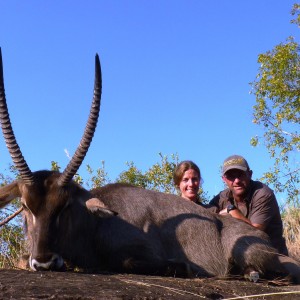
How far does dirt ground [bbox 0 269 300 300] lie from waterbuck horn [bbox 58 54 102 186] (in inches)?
58.7

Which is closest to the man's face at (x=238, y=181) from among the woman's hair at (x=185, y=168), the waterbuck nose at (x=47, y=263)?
the woman's hair at (x=185, y=168)

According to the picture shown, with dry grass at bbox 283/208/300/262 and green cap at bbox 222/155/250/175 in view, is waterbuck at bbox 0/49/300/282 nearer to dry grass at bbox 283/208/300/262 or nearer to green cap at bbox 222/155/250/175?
green cap at bbox 222/155/250/175

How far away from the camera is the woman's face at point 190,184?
8.40m

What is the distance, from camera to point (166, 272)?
585 centimetres

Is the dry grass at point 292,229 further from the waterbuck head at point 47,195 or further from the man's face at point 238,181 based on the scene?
the waterbuck head at point 47,195

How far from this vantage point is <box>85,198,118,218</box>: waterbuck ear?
5.86 meters

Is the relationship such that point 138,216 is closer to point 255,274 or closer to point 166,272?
point 166,272

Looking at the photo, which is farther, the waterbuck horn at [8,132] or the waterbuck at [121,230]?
the waterbuck horn at [8,132]

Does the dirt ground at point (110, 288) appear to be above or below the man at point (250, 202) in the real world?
below

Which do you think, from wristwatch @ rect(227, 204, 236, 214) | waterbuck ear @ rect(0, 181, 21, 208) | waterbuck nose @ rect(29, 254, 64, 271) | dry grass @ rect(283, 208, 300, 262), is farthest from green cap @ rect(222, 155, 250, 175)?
dry grass @ rect(283, 208, 300, 262)

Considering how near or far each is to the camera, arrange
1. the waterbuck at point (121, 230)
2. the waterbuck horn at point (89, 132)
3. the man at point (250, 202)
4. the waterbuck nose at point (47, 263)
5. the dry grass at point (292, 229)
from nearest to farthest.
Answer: the waterbuck nose at point (47, 263) → the waterbuck at point (121, 230) → the waterbuck horn at point (89, 132) → the man at point (250, 202) → the dry grass at point (292, 229)

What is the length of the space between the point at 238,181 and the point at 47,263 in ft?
10.1

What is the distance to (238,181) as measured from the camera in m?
7.54

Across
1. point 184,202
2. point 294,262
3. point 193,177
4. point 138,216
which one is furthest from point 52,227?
point 193,177
